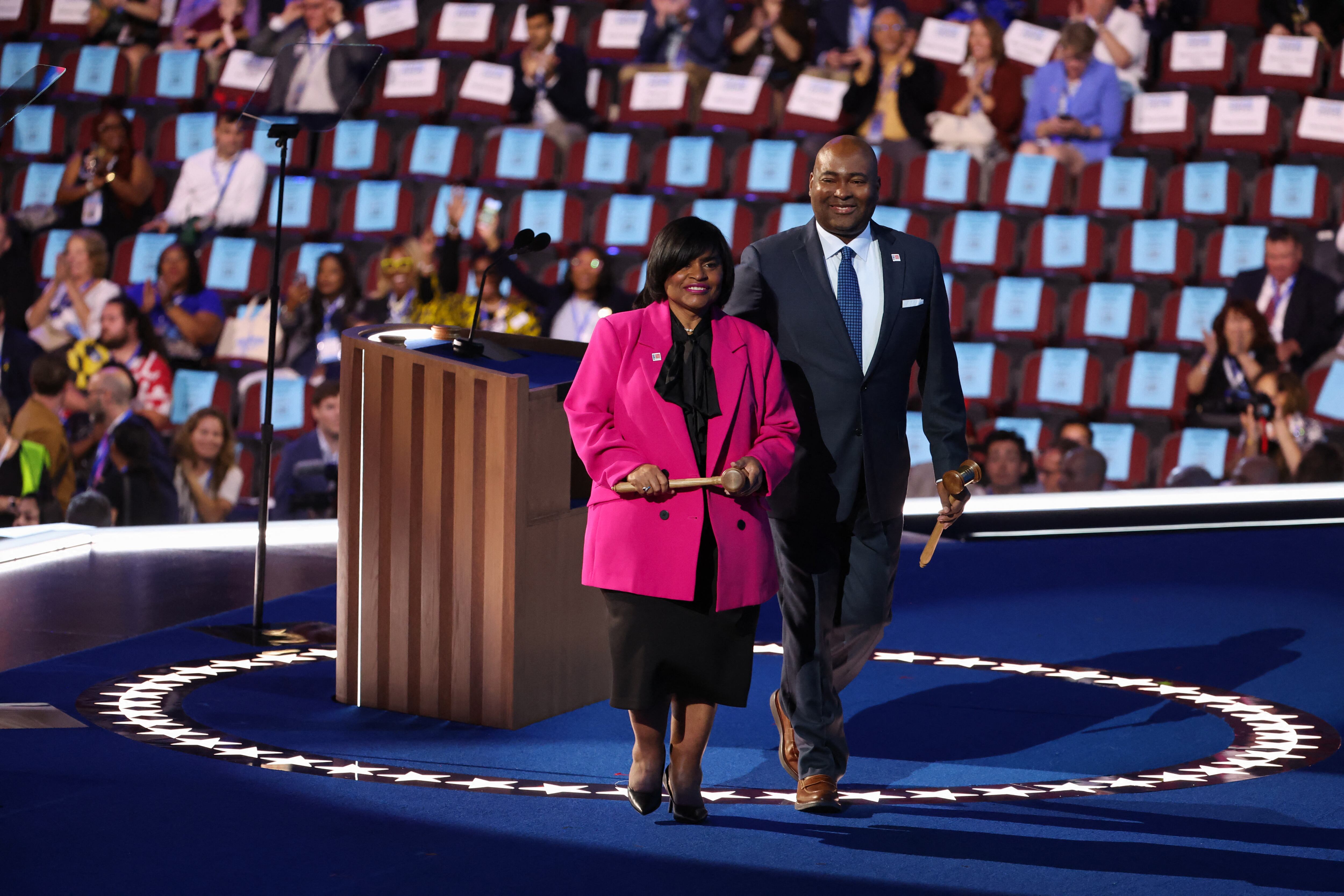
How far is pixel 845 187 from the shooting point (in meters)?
2.87

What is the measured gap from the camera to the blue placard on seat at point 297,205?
8125 millimetres

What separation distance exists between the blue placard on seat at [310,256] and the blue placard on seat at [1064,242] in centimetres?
311

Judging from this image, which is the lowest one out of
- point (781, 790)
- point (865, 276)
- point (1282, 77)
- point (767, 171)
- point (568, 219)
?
point (781, 790)

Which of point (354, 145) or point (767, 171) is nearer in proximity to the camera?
point (767, 171)

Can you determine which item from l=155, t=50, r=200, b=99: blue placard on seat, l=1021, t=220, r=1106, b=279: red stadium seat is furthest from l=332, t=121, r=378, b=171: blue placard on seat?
l=1021, t=220, r=1106, b=279: red stadium seat

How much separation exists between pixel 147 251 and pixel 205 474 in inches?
70.5

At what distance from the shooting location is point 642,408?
2701mm

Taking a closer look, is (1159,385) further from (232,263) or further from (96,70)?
(96,70)

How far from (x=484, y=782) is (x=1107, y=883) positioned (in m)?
1.11

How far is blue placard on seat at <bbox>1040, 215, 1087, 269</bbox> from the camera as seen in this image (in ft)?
24.2

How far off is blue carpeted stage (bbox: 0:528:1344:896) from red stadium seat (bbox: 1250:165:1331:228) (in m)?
3.13

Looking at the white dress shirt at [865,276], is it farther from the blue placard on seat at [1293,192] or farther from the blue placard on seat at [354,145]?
the blue placard on seat at [354,145]

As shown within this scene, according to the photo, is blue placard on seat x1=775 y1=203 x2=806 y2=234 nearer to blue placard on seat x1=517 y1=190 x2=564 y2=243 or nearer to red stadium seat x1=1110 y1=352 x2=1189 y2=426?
blue placard on seat x1=517 y1=190 x2=564 y2=243

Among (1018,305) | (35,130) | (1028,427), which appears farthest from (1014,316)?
(35,130)
